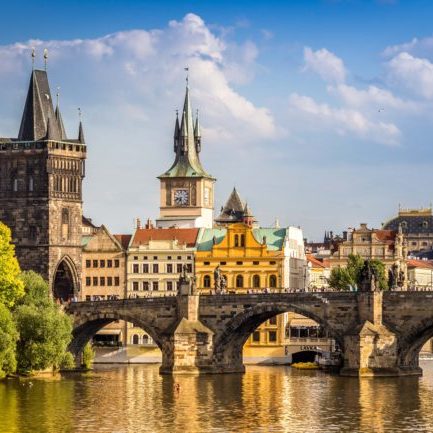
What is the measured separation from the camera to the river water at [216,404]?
107062mm

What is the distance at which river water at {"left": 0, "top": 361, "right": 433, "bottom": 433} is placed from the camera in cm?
10706

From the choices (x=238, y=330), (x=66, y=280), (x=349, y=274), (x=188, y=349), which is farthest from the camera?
(x=349, y=274)

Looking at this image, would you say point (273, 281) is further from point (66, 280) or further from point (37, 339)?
point (37, 339)

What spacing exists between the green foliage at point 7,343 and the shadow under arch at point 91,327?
22.0 meters

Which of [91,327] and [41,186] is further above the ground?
[41,186]

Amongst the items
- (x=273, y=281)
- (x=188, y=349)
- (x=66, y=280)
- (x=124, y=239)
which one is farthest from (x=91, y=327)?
(x=124, y=239)

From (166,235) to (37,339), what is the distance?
46730mm

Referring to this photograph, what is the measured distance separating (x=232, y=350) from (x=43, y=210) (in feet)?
101

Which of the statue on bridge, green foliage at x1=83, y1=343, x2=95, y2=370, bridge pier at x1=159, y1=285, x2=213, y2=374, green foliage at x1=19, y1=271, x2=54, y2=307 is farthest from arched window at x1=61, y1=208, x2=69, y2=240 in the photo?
the statue on bridge

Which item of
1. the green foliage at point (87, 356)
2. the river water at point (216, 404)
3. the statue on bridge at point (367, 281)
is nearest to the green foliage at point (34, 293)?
the river water at point (216, 404)

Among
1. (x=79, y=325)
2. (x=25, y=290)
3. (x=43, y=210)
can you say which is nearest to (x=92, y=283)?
(x=43, y=210)

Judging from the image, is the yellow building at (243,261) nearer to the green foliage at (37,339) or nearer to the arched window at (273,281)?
the arched window at (273,281)

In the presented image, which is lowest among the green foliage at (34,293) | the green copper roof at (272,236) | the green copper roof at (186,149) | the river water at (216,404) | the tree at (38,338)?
the river water at (216,404)

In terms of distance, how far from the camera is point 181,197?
194m
